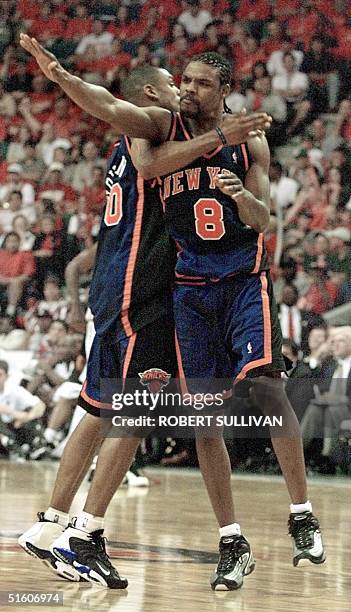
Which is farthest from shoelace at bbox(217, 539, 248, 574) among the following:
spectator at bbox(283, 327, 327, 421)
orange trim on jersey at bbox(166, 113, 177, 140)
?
spectator at bbox(283, 327, 327, 421)

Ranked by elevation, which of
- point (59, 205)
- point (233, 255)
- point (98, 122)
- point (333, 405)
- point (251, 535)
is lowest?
point (251, 535)

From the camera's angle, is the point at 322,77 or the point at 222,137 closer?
the point at 222,137

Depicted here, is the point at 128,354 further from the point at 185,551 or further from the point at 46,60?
the point at 185,551

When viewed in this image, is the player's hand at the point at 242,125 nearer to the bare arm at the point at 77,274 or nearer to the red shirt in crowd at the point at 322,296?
the bare arm at the point at 77,274

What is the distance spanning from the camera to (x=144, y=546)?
538cm

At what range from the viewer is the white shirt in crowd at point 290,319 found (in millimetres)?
10047

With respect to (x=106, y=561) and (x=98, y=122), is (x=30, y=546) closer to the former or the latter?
(x=106, y=561)

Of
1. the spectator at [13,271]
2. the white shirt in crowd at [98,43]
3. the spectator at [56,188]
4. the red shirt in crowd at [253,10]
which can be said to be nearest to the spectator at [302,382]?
the spectator at [13,271]

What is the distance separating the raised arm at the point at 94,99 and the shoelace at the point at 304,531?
1599mm

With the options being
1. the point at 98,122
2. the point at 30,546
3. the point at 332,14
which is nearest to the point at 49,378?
the point at 98,122

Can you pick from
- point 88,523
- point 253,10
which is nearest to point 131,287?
point 88,523

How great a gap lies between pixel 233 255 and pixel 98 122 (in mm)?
9959

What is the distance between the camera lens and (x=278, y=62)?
43.3ft

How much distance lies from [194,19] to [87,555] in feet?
35.7
